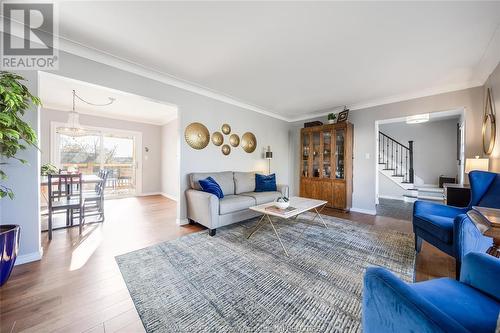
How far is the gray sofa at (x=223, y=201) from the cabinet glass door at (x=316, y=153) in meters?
1.22

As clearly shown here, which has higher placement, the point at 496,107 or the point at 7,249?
the point at 496,107

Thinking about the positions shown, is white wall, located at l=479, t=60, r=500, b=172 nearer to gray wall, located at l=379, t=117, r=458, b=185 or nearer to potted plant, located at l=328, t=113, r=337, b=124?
potted plant, located at l=328, t=113, r=337, b=124

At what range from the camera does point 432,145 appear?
5.85m

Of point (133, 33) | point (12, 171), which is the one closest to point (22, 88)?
point (12, 171)

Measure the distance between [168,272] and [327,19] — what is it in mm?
2978

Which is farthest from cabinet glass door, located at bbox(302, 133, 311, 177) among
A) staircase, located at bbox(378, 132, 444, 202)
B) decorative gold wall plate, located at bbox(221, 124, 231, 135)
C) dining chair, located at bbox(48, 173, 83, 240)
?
dining chair, located at bbox(48, 173, 83, 240)

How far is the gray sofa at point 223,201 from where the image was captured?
283 cm

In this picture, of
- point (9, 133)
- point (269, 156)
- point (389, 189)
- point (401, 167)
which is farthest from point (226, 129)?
point (401, 167)

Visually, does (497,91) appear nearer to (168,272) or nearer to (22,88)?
(168,272)

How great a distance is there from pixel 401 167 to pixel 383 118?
3354 mm

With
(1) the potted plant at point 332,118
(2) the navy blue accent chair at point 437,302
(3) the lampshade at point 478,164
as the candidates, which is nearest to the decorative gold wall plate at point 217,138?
(1) the potted plant at point 332,118

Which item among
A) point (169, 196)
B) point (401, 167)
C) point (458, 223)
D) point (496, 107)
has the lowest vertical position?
point (169, 196)

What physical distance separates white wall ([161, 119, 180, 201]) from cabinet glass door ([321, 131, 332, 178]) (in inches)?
163

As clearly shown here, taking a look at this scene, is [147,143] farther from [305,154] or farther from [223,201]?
[305,154]
